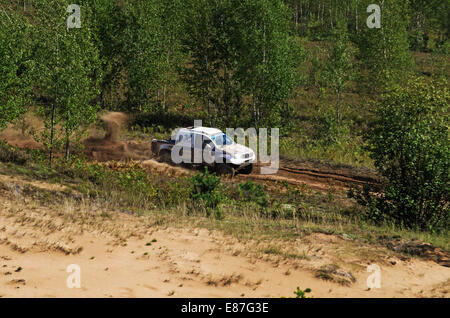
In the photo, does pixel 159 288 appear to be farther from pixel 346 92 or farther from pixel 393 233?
pixel 346 92

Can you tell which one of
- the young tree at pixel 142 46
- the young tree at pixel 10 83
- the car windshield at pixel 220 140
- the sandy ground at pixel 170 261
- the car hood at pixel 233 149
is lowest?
the sandy ground at pixel 170 261

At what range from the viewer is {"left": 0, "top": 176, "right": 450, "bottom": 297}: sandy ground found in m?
8.45

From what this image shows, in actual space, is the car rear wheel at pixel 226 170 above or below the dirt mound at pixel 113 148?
below

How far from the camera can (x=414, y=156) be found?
12.7 m

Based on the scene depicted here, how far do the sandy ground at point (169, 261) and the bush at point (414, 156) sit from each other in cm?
300

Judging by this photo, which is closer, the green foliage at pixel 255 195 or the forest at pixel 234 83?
the forest at pixel 234 83

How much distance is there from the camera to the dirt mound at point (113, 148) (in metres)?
21.9

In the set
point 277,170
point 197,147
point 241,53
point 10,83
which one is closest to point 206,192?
point 197,147

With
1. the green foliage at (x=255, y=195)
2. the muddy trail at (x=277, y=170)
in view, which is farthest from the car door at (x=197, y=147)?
the green foliage at (x=255, y=195)

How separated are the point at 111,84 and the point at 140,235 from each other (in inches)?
1012

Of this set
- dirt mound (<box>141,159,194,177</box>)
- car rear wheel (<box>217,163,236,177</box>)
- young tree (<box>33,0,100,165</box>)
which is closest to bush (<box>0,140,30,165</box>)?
young tree (<box>33,0,100,165</box>)

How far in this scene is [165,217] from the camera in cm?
1286

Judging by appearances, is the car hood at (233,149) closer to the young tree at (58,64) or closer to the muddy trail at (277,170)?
the muddy trail at (277,170)

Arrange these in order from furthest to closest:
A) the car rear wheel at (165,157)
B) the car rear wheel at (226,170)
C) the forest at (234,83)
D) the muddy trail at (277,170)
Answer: the car rear wheel at (165,157) < the muddy trail at (277,170) < the car rear wheel at (226,170) < the forest at (234,83)
